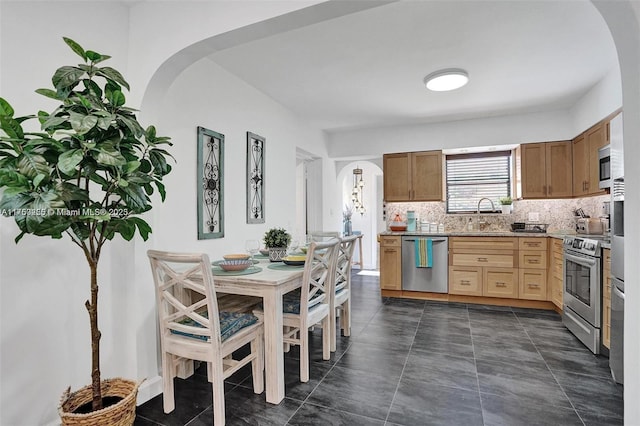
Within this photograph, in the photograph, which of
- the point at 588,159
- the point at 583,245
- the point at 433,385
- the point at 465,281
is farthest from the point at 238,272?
the point at 588,159

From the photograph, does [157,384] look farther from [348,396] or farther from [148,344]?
[348,396]

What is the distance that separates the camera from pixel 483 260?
447 centimetres

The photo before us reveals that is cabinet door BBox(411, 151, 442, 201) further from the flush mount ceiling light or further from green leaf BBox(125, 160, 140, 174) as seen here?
green leaf BBox(125, 160, 140, 174)

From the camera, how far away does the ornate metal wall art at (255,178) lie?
354cm

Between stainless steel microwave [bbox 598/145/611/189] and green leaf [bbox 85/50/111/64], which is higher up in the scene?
green leaf [bbox 85/50/111/64]

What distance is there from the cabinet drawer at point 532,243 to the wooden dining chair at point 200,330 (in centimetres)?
365

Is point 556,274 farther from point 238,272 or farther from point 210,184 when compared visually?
point 210,184

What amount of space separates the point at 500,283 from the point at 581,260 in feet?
4.38

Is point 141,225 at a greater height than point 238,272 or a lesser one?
greater

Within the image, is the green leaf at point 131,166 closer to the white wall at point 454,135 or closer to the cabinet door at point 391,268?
the cabinet door at point 391,268

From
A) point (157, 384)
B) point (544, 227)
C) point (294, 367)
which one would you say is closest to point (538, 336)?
point (544, 227)

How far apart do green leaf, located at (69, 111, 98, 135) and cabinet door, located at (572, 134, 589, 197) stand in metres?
4.87

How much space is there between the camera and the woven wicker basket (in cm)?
143

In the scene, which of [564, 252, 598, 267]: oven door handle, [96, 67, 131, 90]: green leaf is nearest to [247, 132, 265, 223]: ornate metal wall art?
[96, 67, 131, 90]: green leaf
